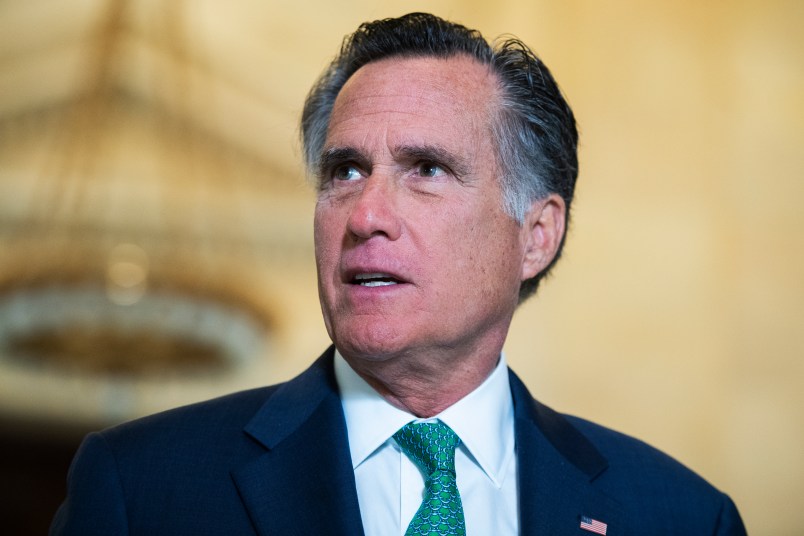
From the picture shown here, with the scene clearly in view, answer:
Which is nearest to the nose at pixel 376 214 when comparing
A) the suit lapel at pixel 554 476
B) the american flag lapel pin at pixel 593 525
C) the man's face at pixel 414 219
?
the man's face at pixel 414 219

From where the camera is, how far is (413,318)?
1580 millimetres

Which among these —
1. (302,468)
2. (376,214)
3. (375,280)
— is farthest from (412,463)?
(376,214)

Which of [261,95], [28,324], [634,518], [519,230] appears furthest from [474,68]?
[28,324]

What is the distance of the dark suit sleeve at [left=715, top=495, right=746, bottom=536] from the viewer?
185 centimetres

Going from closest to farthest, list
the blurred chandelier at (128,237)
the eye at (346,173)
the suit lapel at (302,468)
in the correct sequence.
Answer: the suit lapel at (302,468)
the eye at (346,173)
the blurred chandelier at (128,237)

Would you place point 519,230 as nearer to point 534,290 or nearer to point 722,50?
point 534,290

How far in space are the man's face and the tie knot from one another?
0.14 meters

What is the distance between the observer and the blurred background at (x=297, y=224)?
310 centimetres

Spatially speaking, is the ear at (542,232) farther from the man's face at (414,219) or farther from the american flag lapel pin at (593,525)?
the american flag lapel pin at (593,525)

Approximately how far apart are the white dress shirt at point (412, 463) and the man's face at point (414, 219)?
111mm

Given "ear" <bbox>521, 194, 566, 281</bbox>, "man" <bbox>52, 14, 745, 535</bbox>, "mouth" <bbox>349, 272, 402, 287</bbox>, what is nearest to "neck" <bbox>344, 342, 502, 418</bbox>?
"man" <bbox>52, 14, 745, 535</bbox>

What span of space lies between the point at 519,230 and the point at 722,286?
75.2 inches

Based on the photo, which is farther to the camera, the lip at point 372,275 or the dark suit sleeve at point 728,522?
the dark suit sleeve at point 728,522

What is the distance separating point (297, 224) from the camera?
130 inches
